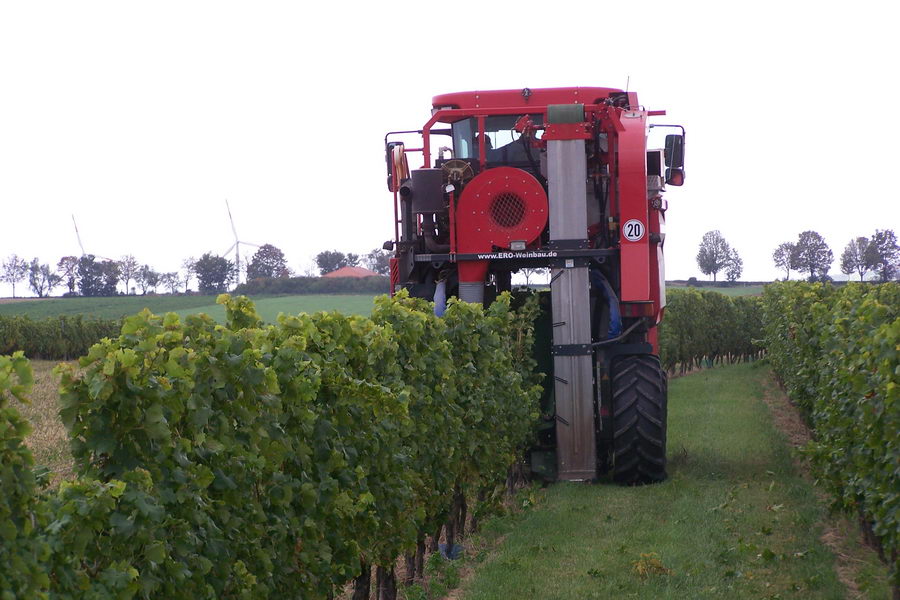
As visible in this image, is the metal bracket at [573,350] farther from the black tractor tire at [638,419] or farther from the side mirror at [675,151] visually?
the side mirror at [675,151]

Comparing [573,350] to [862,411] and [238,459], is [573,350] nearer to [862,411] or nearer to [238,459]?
[862,411]

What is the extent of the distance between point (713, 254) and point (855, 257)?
Answer: 1378cm

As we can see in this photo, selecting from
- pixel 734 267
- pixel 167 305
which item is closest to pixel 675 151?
pixel 167 305

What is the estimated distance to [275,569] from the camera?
15.7 ft

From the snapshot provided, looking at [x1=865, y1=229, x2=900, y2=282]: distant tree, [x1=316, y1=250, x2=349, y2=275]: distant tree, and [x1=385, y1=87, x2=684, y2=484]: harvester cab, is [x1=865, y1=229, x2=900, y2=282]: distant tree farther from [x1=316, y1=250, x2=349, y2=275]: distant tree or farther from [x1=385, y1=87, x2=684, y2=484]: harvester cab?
[x1=385, y1=87, x2=684, y2=484]: harvester cab

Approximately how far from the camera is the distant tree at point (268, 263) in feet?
228

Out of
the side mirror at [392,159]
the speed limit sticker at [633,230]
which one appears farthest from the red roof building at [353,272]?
the speed limit sticker at [633,230]

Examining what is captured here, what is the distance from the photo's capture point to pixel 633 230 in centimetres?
1057

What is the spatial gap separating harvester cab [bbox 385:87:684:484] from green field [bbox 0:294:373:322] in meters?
39.3

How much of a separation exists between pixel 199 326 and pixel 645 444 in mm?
6780

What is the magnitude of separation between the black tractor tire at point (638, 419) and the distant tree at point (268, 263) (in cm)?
6000

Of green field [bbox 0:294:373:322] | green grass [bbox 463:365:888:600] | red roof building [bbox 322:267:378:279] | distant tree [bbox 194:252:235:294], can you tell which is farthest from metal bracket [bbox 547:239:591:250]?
red roof building [bbox 322:267:378:279]

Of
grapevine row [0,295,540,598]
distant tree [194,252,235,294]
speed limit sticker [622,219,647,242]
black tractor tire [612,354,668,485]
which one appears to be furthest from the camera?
distant tree [194,252,235,294]

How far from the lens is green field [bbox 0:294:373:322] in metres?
53.2
